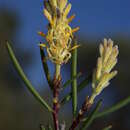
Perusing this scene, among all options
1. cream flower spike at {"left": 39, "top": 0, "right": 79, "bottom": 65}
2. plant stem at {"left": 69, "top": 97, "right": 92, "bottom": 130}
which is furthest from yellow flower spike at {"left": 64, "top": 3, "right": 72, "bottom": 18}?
plant stem at {"left": 69, "top": 97, "right": 92, "bottom": 130}

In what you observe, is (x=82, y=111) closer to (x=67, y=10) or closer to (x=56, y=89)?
(x=56, y=89)

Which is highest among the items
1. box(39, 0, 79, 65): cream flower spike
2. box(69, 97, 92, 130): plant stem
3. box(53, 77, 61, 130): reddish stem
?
box(39, 0, 79, 65): cream flower spike

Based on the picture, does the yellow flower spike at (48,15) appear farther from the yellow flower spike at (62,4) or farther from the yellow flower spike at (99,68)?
the yellow flower spike at (99,68)

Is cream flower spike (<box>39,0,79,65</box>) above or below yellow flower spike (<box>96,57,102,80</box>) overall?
above

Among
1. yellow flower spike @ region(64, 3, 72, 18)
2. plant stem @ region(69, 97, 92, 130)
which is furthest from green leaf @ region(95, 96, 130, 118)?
yellow flower spike @ region(64, 3, 72, 18)

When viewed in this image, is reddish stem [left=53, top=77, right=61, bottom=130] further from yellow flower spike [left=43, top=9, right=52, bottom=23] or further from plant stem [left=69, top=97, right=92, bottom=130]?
yellow flower spike [left=43, top=9, right=52, bottom=23]

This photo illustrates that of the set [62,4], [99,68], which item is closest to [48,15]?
[62,4]

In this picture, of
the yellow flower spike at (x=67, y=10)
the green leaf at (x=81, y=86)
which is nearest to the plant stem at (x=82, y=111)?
the green leaf at (x=81, y=86)
